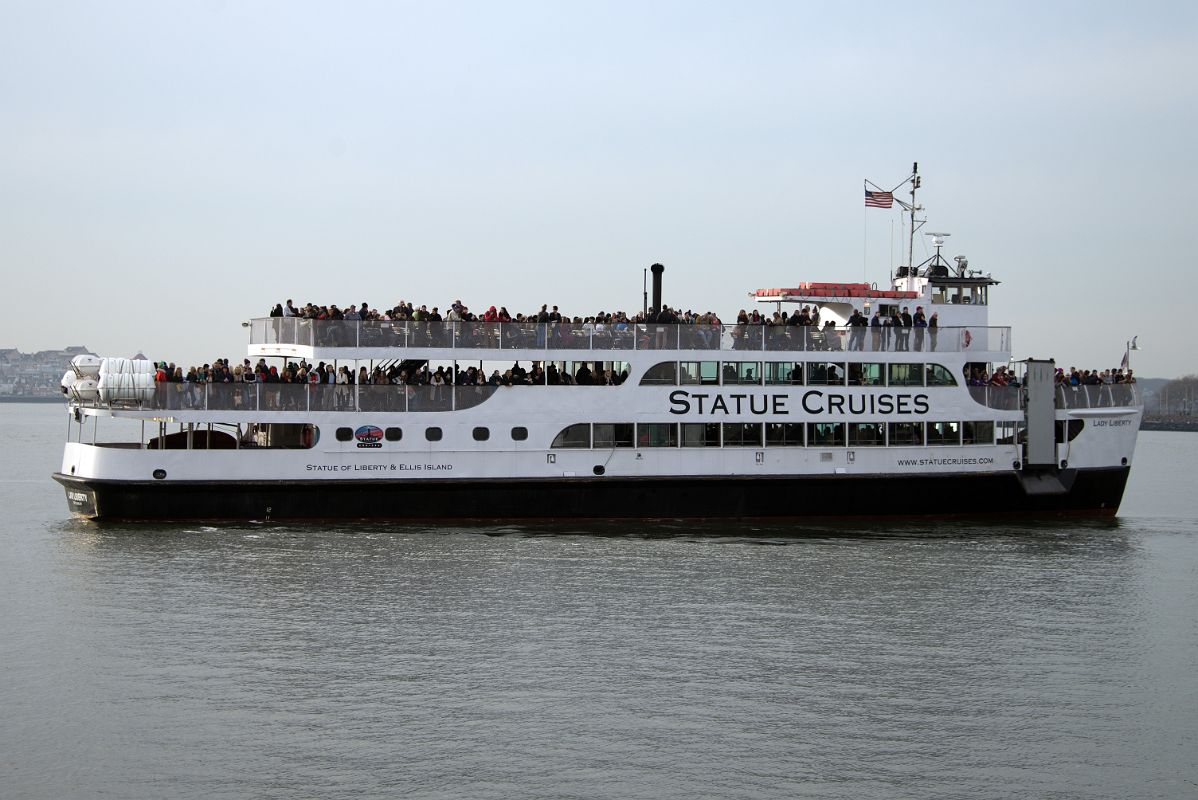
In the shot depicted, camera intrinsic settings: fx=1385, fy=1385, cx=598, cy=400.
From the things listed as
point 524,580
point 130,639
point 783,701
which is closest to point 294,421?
point 524,580

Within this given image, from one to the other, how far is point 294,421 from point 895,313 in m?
16.2

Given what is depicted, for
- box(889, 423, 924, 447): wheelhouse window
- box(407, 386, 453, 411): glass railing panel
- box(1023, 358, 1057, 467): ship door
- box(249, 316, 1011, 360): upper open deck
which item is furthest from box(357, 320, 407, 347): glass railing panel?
box(1023, 358, 1057, 467): ship door

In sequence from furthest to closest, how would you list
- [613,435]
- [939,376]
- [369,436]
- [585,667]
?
[939,376] < [613,435] < [369,436] < [585,667]

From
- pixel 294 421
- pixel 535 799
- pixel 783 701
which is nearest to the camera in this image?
pixel 535 799

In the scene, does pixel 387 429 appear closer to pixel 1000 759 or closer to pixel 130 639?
pixel 130 639

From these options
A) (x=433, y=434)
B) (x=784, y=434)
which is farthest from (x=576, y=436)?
(x=784, y=434)

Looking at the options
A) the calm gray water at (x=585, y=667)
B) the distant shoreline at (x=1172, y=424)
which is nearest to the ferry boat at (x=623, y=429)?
the calm gray water at (x=585, y=667)

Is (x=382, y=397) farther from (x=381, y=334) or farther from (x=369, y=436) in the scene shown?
(x=381, y=334)

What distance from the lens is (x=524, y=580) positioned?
2681 cm

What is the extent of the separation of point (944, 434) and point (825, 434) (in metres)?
3.36

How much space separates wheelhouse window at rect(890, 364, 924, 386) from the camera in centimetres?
3631

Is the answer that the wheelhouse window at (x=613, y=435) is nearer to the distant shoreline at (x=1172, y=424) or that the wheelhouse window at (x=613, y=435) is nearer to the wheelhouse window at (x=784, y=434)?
the wheelhouse window at (x=784, y=434)

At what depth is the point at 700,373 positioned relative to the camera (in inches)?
1390

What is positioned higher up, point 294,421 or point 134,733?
point 294,421
